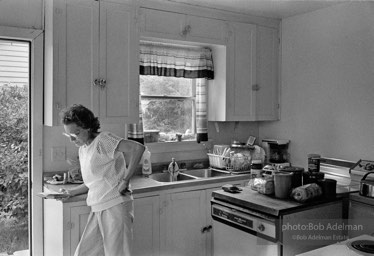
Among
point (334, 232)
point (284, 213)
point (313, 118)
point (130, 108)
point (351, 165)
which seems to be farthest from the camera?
point (313, 118)

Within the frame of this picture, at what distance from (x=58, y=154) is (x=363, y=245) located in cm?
238

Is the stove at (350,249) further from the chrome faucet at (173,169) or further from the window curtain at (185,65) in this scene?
the window curtain at (185,65)

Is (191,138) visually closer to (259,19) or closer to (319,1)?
(259,19)

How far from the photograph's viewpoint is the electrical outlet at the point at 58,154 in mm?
3171

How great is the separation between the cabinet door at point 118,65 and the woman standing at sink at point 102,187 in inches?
19.5

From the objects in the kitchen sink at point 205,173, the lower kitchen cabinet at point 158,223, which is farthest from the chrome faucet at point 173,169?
the lower kitchen cabinet at point 158,223

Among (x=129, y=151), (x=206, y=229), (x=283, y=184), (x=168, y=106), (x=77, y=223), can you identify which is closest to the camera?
(x=283, y=184)

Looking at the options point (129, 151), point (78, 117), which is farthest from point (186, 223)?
point (78, 117)

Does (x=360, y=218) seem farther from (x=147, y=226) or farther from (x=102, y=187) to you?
(x=102, y=187)

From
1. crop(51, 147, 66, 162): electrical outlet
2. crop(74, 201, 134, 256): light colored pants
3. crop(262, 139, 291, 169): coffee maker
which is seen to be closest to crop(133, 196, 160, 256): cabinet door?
crop(74, 201, 134, 256): light colored pants

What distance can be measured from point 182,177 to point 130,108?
0.88m

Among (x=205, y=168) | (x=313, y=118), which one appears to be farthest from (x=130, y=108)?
(x=313, y=118)

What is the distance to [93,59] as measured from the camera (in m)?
3.03

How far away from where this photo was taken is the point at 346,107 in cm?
355
